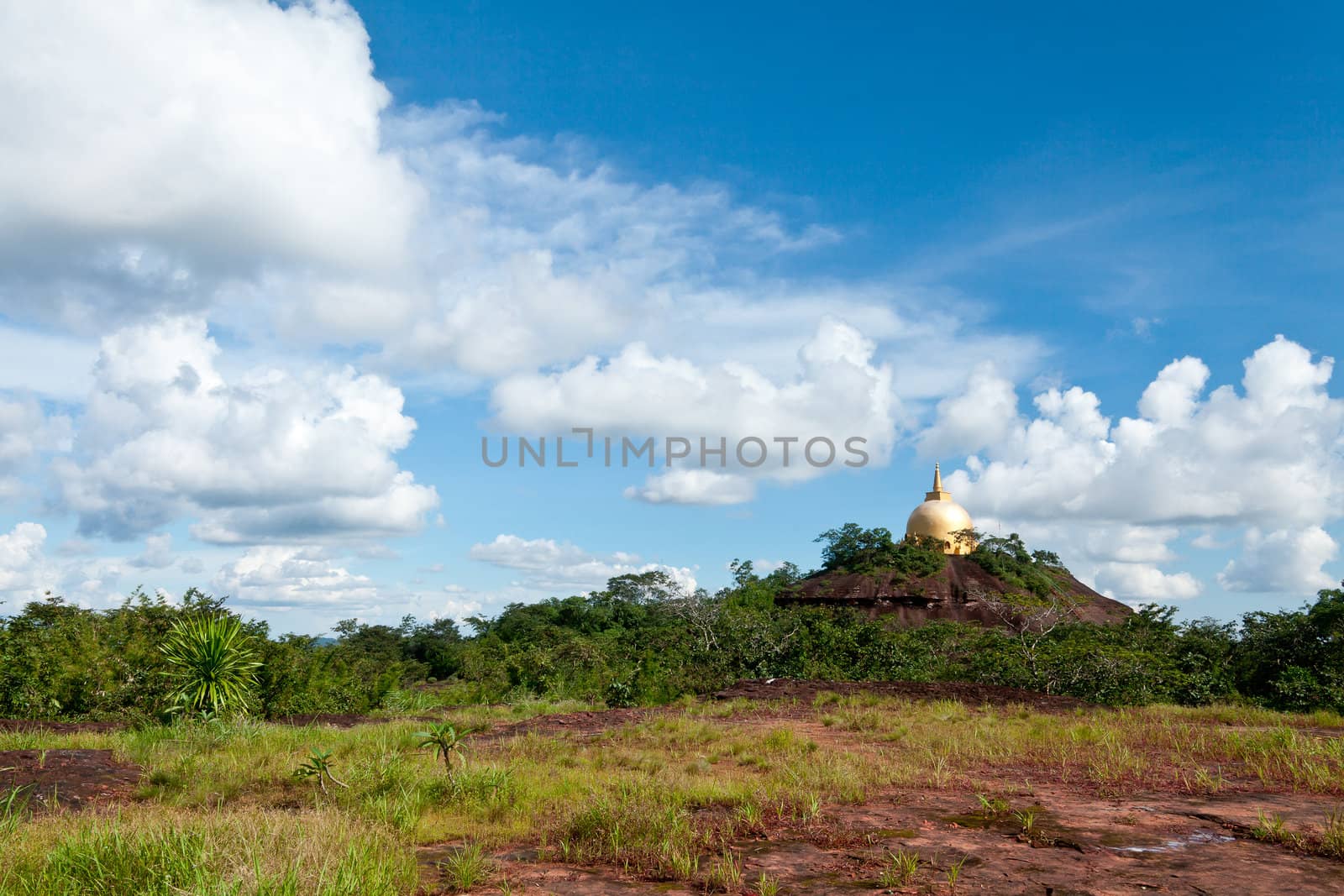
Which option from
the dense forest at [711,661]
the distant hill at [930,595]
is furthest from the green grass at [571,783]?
the distant hill at [930,595]

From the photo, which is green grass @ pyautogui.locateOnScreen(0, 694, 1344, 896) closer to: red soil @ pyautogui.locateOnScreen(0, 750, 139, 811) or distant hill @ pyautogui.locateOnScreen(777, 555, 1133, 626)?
red soil @ pyautogui.locateOnScreen(0, 750, 139, 811)

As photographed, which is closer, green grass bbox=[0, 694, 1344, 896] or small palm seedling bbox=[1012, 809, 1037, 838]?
green grass bbox=[0, 694, 1344, 896]

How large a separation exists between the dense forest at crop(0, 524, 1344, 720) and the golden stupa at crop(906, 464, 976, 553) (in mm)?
22467

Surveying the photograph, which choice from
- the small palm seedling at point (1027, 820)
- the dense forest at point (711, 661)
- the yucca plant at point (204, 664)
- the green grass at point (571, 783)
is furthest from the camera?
the dense forest at point (711, 661)

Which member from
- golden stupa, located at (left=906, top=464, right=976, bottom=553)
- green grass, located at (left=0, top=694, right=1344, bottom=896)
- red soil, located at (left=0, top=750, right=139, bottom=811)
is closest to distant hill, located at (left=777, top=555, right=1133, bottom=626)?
golden stupa, located at (left=906, top=464, right=976, bottom=553)

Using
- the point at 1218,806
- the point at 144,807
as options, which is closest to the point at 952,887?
the point at 1218,806

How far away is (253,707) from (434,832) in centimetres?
1197

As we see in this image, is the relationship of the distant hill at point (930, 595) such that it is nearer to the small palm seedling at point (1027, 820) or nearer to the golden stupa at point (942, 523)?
the golden stupa at point (942, 523)

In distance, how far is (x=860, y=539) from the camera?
47.9m

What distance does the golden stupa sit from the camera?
48.0m

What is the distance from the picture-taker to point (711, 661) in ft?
73.0

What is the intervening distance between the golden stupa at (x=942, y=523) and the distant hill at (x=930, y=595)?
87.3 inches

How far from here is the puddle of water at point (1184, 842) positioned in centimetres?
612

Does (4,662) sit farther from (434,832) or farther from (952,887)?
(952,887)
